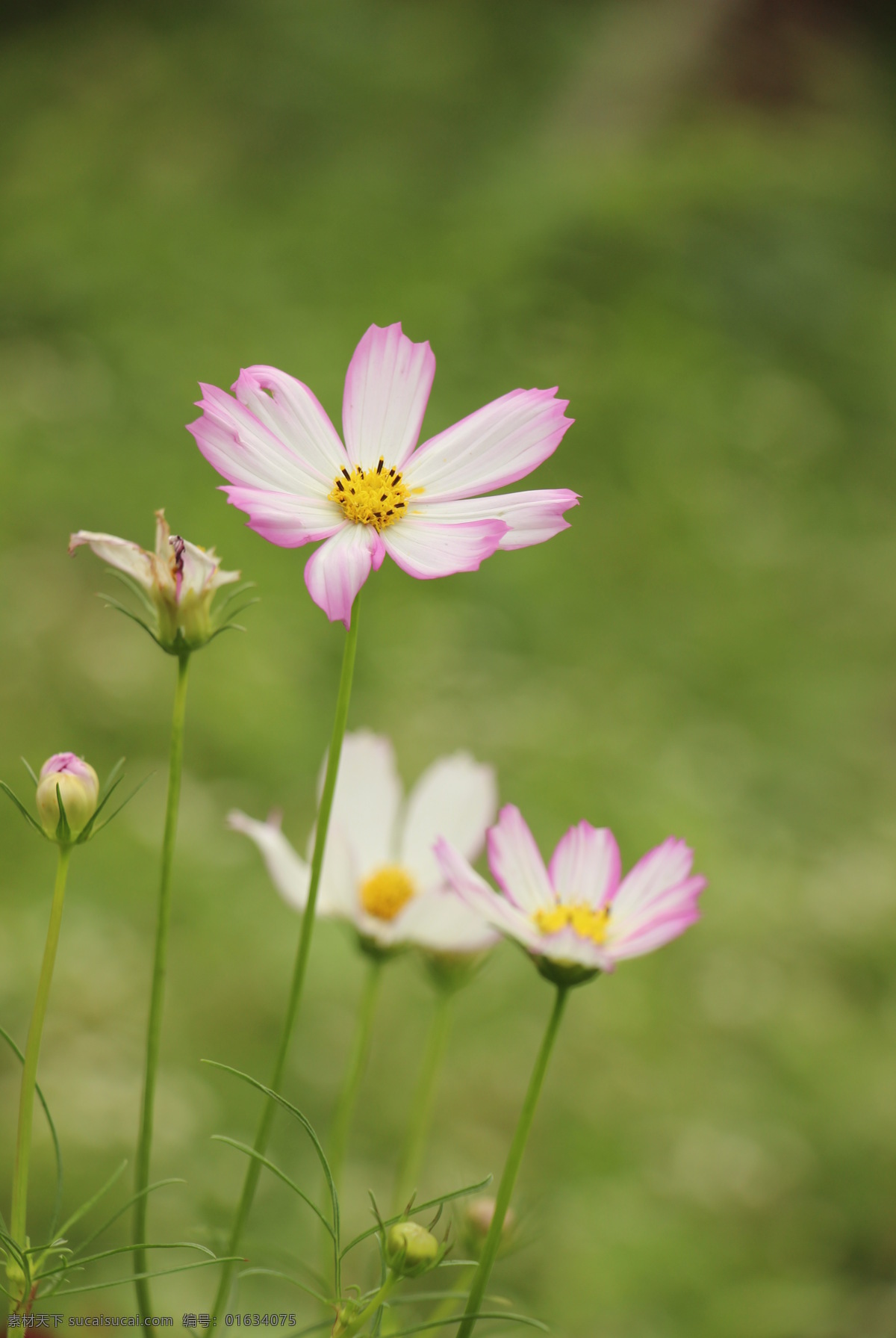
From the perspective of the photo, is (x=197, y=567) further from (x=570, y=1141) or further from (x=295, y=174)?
(x=295, y=174)

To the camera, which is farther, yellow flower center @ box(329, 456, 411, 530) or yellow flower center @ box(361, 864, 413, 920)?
yellow flower center @ box(361, 864, 413, 920)

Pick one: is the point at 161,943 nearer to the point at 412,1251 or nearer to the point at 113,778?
the point at 412,1251

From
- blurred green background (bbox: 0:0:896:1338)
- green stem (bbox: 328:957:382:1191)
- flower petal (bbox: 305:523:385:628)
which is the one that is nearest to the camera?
flower petal (bbox: 305:523:385:628)

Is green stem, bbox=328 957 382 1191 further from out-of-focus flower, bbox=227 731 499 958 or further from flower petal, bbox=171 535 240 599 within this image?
flower petal, bbox=171 535 240 599

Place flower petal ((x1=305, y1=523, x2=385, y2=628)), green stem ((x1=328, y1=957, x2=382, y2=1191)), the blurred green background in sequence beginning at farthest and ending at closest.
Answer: the blurred green background < green stem ((x1=328, y1=957, x2=382, y2=1191)) < flower petal ((x1=305, y1=523, x2=385, y2=628))

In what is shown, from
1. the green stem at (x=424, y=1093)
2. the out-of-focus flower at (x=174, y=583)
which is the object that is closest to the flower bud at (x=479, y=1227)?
the green stem at (x=424, y=1093)

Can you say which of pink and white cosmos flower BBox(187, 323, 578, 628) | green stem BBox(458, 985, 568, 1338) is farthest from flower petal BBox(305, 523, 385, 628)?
green stem BBox(458, 985, 568, 1338)

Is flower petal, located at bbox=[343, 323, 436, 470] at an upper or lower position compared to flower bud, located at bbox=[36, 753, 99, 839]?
upper

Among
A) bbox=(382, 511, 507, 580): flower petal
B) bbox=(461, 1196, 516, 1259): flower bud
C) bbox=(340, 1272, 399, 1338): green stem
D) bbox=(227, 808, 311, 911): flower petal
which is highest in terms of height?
bbox=(382, 511, 507, 580): flower petal
